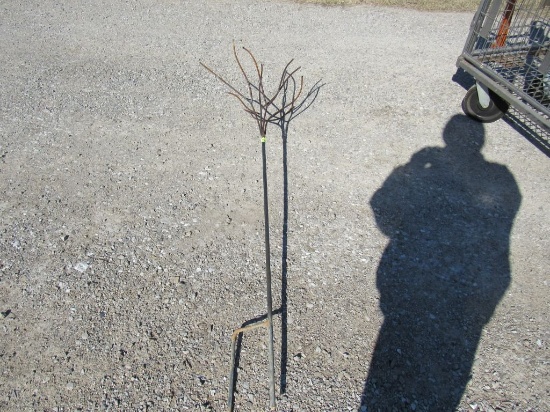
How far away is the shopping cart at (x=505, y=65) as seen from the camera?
334cm

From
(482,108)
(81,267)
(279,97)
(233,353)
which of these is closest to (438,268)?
(233,353)

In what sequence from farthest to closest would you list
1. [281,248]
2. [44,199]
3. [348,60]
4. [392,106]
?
[348,60]
[392,106]
[44,199]
[281,248]

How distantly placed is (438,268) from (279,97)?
8.42 feet

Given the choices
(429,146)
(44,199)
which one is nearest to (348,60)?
(429,146)

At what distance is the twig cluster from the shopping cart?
1555 mm

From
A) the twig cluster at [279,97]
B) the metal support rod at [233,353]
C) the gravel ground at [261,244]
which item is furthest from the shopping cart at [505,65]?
the metal support rod at [233,353]

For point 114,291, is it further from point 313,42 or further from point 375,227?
point 313,42

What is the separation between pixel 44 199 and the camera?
343 cm

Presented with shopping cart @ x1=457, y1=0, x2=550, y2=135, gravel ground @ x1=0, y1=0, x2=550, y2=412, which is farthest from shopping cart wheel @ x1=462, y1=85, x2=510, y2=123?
gravel ground @ x1=0, y1=0, x2=550, y2=412

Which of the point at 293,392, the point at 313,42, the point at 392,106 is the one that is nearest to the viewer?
the point at 293,392

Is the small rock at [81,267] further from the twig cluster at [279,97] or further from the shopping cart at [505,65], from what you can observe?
the shopping cart at [505,65]

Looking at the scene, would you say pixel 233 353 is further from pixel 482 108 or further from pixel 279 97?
pixel 482 108

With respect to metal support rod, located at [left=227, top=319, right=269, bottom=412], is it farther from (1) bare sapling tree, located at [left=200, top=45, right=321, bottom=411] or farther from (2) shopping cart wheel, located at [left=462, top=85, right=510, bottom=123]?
(2) shopping cart wheel, located at [left=462, top=85, right=510, bottom=123]

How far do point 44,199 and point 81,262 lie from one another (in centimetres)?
82
